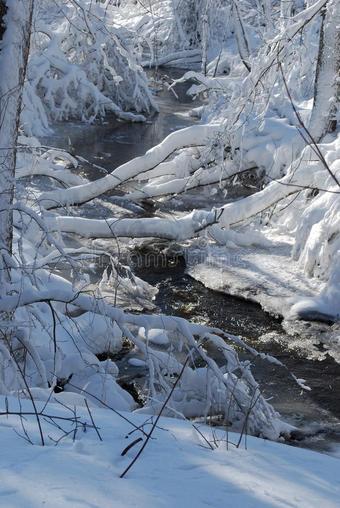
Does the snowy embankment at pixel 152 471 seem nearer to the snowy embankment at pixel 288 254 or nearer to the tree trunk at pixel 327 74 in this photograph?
the snowy embankment at pixel 288 254

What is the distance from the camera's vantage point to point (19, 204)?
4.69m

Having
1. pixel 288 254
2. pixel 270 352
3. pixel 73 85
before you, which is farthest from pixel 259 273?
pixel 73 85

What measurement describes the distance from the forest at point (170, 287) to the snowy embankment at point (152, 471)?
0.04 feet

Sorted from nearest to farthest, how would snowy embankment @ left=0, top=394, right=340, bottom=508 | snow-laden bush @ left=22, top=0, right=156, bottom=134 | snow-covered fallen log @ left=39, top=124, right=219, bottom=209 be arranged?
snowy embankment @ left=0, top=394, right=340, bottom=508, snow-covered fallen log @ left=39, top=124, right=219, bottom=209, snow-laden bush @ left=22, top=0, right=156, bottom=134

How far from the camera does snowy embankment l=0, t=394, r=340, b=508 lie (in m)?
2.66

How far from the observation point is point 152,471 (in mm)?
2967

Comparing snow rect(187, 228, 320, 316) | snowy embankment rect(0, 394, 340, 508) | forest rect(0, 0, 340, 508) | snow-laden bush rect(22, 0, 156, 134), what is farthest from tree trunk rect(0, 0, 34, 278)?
snow-laden bush rect(22, 0, 156, 134)

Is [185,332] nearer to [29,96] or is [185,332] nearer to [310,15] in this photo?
[310,15]

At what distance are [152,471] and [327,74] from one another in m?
8.58

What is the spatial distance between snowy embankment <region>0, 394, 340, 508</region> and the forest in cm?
1

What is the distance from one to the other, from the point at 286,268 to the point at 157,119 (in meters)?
9.43

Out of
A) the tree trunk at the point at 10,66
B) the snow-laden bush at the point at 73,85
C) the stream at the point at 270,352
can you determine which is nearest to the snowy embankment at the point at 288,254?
the stream at the point at 270,352

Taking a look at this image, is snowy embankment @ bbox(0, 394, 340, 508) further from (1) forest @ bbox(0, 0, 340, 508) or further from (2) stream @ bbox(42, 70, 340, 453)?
(2) stream @ bbox(42, 70, 340, 453)

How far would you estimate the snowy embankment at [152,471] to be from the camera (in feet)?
8.73
